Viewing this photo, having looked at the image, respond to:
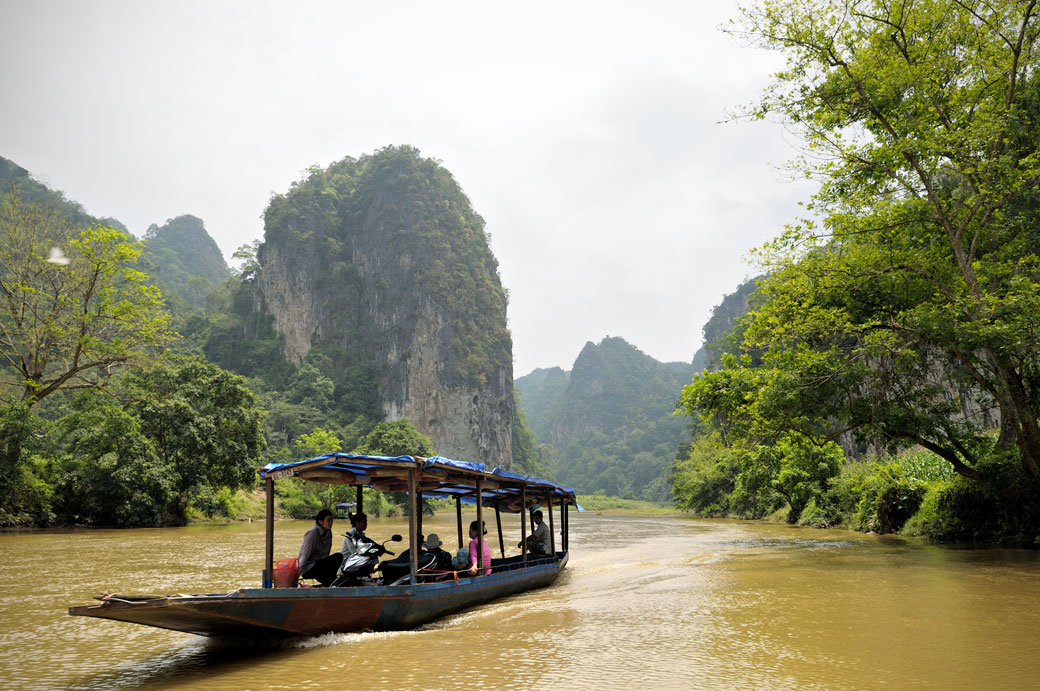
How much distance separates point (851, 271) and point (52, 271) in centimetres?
2203

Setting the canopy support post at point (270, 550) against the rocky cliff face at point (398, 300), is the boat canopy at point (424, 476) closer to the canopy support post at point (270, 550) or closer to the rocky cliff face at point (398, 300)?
the canopy support post at point (270, 550)

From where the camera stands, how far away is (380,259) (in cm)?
7219

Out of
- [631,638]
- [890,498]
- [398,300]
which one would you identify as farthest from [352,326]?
[631,638]

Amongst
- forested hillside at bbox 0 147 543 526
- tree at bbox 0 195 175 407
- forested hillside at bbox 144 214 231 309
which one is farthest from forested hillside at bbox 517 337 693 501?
tree at bbox 0 195 175 407

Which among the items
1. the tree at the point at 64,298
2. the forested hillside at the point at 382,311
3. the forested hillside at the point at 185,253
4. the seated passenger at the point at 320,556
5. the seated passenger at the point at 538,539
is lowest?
the seated passenger at the point at 538,539

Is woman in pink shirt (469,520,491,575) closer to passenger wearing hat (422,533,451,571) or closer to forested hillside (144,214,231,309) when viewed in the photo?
passenger wearing hat (422,533,451,571)

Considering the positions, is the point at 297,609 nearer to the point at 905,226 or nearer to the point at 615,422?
the point at 905,226

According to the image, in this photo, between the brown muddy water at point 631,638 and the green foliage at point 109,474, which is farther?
the green foliage at point 109,474

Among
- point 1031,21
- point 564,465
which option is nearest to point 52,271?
point 1031,21

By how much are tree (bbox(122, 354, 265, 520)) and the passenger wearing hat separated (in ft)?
59.7

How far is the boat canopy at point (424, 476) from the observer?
6941mm

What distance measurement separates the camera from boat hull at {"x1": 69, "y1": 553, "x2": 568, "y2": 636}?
4.89 metres

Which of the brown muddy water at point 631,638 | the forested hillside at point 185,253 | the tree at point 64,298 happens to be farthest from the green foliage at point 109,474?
the forested hillside at point 185,253

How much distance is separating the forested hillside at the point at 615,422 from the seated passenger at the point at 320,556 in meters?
83.8
